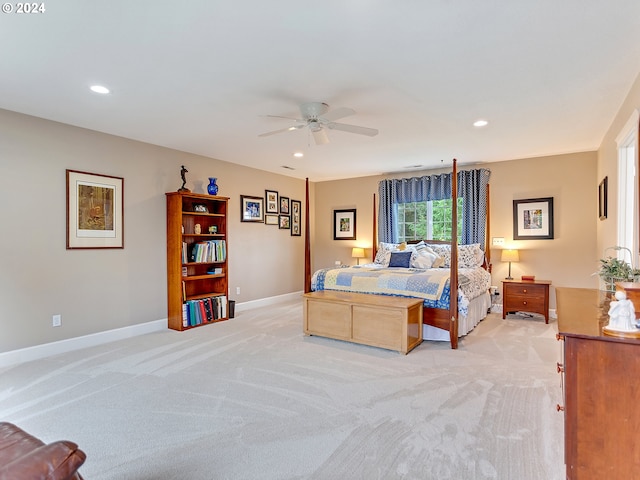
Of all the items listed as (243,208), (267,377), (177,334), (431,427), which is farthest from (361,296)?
(243,208)

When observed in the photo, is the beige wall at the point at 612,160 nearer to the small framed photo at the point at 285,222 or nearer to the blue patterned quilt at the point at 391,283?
the blue patterned quilt at the point at 391,283

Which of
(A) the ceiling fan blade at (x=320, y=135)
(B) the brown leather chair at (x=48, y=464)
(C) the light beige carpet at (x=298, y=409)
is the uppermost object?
(A) the ceiling fan blade at (x=320, y=135)

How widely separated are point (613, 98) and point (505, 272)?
3199 millimetres

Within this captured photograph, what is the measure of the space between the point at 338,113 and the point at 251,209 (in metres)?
3.46

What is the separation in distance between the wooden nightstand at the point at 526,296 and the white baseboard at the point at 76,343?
4.96 metres

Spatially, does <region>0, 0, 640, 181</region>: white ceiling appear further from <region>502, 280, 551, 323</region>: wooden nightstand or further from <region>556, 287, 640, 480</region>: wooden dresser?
<region>502, 280, 551, 323</region>: wooden nightstand

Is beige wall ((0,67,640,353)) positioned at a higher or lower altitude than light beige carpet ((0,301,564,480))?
higher

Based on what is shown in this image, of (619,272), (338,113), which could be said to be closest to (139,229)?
(338,113)

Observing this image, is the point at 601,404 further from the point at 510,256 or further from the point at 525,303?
the point at 510,256

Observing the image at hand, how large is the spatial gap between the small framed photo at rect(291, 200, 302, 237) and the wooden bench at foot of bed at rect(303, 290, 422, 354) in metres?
2.95

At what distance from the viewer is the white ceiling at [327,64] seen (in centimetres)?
197

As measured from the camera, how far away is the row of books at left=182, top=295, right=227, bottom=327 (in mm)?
4789

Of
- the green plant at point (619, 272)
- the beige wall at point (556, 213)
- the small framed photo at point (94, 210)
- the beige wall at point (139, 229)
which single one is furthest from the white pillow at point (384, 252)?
the small framed photo at point (94, 210)

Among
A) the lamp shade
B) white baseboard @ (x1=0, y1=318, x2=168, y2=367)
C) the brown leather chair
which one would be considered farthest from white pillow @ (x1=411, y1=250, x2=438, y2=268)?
the brown leather chair
